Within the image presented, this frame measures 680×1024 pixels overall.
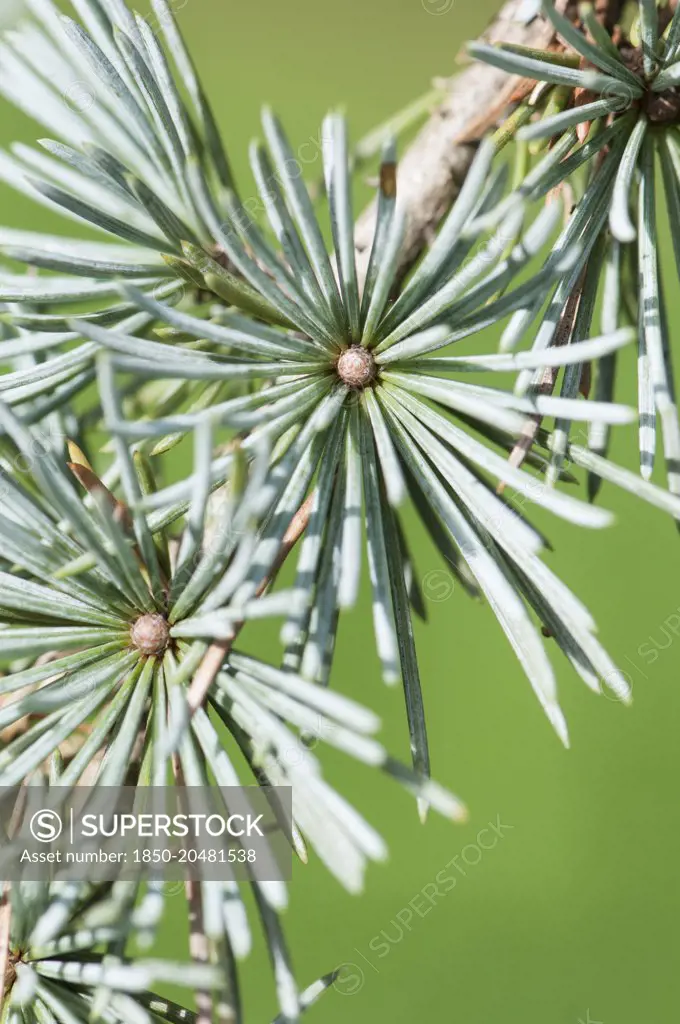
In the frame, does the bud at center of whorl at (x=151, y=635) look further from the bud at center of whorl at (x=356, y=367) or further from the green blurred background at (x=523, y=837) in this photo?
the green blurred background at (x=523, y=837)

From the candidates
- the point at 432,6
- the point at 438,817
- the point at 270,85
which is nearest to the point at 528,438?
the point at 438,817

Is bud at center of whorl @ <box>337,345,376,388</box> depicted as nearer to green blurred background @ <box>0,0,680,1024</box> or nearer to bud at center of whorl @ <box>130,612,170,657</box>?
bud at center of whorl @ <box>130,612,170,657</box>

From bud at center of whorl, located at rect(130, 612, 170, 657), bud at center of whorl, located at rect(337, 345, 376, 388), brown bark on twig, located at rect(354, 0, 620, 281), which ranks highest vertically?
brown bark on twig, located at rect(354, 0, 620, 281)

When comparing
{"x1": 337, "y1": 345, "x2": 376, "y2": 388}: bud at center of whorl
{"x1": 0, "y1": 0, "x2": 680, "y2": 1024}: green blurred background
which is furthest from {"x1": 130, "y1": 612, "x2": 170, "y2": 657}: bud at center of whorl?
{"x1": 0, "y1": 0, "x2": 680, "y2": 1024}: green blurred background

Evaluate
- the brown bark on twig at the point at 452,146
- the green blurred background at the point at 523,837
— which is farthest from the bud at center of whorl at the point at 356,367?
the green blurred background at the point at 523,837

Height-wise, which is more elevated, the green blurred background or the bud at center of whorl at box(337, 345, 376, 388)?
the green blurred background

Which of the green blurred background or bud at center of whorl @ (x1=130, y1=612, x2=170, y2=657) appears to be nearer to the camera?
bud at center of whorl @ (x1=130, y1=612, x2=170, y2=657)
